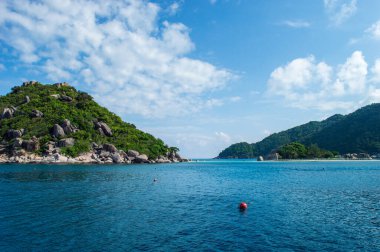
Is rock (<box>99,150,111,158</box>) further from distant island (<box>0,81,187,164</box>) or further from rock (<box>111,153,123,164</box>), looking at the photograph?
rock (<box>111,153,123,164</box>)

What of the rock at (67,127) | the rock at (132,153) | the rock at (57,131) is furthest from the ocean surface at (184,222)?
the rock at (132,153)

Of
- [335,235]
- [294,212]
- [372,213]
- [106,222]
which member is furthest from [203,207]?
[372,213]

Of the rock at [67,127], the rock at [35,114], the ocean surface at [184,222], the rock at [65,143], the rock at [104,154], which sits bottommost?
the ocean surface at [184,222]

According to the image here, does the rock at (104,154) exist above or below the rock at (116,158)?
above

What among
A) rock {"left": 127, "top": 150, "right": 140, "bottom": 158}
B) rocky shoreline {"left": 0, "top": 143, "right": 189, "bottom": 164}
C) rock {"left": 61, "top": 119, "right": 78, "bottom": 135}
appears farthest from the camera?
rock {"left": 127, "top": 150, "right": 140, "bottom": 158}

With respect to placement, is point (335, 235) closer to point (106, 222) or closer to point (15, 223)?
point (106, 222)

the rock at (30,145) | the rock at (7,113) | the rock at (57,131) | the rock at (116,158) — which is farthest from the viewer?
the rock at (7,113)

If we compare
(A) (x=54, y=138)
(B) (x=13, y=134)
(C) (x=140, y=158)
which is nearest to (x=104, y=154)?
(C) (x=140, y=158)

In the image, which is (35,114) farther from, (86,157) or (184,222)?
(184,222)

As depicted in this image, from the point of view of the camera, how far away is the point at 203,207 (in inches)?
1745

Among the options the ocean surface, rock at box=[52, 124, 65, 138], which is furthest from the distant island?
the ocean surface

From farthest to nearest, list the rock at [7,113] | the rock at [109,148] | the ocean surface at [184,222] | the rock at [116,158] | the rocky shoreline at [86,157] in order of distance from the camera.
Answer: the rock at [7,113], the rock at [109,148], the rock at [116,158], the rocky shoreline at [86,157], the ocean surface at [184,222]

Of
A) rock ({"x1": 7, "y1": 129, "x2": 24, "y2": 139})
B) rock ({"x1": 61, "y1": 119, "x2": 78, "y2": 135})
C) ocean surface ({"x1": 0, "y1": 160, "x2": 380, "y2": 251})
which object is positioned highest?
rock ({"x1": 61, "y1": 119, "x2": 78, "y2": 135})

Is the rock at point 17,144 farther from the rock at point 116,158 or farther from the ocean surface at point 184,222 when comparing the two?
the ocean surface at point 184,222
